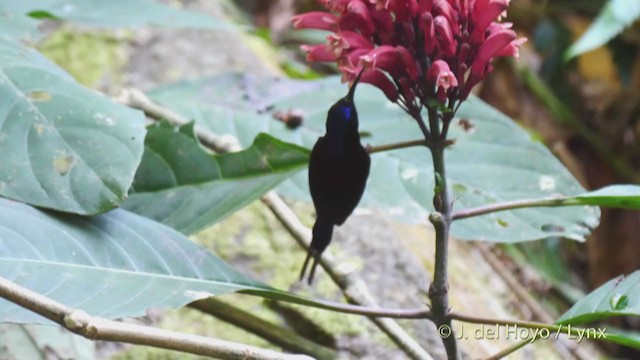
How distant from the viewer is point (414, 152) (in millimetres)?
1019

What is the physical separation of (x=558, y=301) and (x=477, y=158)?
107 cm

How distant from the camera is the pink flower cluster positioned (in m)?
0.69

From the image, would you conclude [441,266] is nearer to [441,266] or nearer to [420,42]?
[441,266]

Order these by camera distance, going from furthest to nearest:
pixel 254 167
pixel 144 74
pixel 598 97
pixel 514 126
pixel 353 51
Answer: pixel 598 97, pixel 144 74, pixel 514 126, pixel 254 167, pixel 353 51

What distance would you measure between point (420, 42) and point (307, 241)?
0.42 meters

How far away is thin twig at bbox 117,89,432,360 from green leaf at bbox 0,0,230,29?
5.2 inches

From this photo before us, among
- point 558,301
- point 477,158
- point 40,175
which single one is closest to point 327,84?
point 477,158

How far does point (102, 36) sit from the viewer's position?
185cm

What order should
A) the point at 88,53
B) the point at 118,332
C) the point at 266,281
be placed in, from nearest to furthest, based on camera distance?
1. the point at 118,332
2. the point at 266,281
3. the point at 88,53

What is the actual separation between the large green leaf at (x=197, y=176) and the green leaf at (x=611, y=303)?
35 cm

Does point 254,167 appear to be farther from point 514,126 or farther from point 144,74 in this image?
point 144,74

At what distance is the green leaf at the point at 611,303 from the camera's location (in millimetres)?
646

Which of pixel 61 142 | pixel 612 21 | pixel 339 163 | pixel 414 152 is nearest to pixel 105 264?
pixel 61 142

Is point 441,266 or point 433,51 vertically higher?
point 433,51
